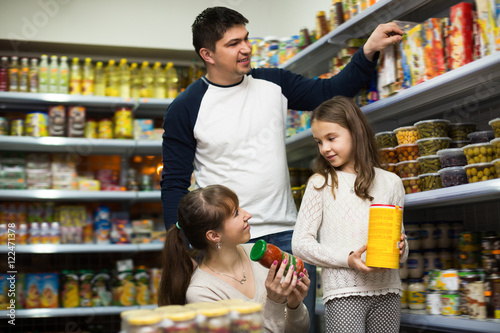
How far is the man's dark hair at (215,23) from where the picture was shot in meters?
2.47

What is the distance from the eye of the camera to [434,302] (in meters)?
2.21

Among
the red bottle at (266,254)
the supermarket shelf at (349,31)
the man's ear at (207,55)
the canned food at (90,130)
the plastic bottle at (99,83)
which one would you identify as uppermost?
the plastic bottle at (99,83)

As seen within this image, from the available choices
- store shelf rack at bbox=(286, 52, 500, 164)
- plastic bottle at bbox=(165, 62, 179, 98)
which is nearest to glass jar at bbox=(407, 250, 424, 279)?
store shelf rack at bbox=(286, 52, 500, 164)

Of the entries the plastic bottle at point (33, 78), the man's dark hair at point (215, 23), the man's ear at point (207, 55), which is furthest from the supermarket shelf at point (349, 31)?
the plastic bottle at point (33, 78)

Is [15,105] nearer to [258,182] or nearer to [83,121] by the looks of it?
[83,121]

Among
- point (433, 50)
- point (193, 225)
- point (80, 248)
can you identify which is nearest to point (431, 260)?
point (433, 50)

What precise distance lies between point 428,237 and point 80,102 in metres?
3.06

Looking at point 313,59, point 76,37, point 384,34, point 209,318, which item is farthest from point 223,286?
point 76,37

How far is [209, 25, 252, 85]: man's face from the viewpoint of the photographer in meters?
2.43

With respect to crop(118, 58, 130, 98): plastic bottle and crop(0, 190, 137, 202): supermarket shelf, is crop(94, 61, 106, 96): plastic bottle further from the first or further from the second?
crop(0, 190, 137, 202): supermarket shelf

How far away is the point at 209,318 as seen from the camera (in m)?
0.93

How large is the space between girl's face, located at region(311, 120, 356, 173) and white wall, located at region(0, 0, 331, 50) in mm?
2432

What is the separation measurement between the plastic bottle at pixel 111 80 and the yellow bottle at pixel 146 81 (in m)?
0.22

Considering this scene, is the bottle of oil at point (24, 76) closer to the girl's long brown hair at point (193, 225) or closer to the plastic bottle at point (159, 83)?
the plastic bottle at point (159, 83)
